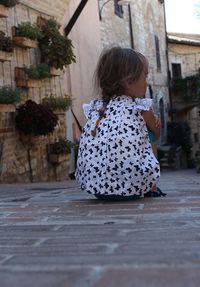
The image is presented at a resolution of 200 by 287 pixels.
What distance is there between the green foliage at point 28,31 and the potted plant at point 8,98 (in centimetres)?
118

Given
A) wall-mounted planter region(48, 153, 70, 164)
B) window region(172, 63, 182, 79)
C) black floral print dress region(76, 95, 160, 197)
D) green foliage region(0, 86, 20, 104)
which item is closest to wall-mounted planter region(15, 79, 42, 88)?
green foliage region(0, 86, 20, 104)

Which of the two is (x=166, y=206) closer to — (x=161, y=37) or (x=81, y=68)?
(x=81, y=68)

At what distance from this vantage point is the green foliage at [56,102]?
10.0m

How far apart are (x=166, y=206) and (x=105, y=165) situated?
1.78 ft

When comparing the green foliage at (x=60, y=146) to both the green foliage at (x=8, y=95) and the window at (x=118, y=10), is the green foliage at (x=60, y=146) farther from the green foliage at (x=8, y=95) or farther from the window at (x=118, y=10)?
the window at (x=118, y=10)

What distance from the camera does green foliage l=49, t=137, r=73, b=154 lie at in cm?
1009

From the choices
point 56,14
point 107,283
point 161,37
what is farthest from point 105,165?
point 161,37

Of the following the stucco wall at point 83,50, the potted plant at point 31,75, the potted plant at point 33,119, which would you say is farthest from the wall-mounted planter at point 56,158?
the stucco wall at point 83,50

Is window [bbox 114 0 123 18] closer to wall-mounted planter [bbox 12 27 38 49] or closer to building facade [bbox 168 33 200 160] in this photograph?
building facade [bbox 168 33 200 160]

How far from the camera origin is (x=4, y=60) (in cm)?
820

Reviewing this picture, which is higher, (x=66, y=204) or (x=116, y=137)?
(x=116, y=137)

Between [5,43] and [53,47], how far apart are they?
1816mm

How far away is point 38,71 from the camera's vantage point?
31.1 feet

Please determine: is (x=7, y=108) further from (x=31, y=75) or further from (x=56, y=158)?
(x=56, y=158)
